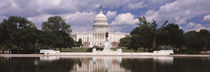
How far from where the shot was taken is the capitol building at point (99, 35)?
169812mm

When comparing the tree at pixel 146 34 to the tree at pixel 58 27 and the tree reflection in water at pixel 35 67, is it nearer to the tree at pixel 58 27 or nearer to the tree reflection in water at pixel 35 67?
the tree at pixel 58 27

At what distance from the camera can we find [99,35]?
589 feet

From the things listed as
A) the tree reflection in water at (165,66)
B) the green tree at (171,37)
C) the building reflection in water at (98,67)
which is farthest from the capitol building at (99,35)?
the building reflection in water at (98,67)

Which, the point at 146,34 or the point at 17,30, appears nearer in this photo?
the point at 17,30

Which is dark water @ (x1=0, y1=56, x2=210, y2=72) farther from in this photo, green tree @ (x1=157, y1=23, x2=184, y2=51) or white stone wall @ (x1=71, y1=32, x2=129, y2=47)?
white stone wall @ (x1=71, y1=32, x2=129, y2=47)

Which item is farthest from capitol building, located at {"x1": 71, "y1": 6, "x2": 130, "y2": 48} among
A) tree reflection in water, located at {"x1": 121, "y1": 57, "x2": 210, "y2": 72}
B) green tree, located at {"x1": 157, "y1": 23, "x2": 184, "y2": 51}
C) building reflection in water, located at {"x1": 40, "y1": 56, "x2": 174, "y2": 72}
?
tree reflection in water, located at {"x1": 121, "y1": 57, "x2": 210, "y2": 72}

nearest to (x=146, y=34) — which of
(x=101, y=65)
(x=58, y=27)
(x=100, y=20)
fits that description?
(x=58, y=27)

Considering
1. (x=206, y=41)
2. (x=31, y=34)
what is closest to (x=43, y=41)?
(x=31, y=34)

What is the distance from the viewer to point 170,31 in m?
69.6

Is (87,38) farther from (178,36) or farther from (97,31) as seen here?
(178,36)

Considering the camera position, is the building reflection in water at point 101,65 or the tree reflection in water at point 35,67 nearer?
the tree reflection in water at point 35,67

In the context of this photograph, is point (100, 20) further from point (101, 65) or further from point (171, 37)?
point (101, 65)

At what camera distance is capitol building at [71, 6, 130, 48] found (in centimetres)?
16981

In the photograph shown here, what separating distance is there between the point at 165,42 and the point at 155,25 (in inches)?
253
